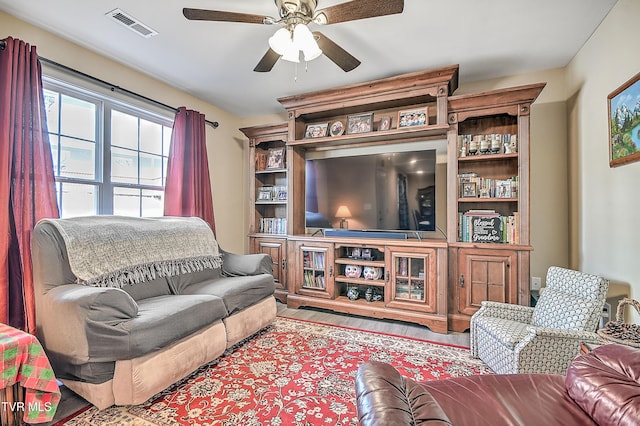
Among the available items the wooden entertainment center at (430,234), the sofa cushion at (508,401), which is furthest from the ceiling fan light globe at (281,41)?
the sofa cushion at (508,401)

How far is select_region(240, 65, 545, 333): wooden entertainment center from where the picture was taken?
105 inches

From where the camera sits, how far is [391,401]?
0.73 m

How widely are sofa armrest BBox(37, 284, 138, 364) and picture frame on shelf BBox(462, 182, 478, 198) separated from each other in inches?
114

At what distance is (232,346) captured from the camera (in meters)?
2.41

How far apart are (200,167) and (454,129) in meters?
2.87

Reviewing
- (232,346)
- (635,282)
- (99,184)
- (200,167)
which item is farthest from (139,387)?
(635,282)

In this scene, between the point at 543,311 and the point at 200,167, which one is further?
the point at 200,167

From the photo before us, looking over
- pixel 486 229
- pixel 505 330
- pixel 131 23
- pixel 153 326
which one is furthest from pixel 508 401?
pixel 131 23

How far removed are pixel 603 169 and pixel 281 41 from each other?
8.36 ft

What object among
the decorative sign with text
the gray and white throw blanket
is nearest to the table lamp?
the decorative sign with text

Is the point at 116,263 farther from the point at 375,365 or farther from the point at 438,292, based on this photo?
the point at 438,292

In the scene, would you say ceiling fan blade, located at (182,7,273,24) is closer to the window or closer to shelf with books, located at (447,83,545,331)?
the window

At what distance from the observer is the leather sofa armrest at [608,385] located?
2.84 ft

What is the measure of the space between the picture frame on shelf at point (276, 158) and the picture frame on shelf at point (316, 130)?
50 cm
